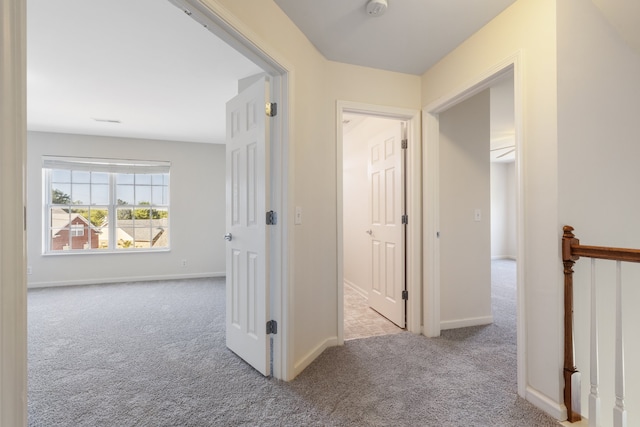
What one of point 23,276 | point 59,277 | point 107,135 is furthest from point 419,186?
point 59,277

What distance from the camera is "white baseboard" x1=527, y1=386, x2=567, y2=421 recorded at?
Answer: 153 centimetres

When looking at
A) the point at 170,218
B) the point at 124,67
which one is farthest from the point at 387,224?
the point at 170,218

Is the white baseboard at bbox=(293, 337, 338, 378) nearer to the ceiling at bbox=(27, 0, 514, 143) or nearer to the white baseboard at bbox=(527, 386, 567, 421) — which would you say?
the white baseboard at bbox=(527, 386, 567, 421)

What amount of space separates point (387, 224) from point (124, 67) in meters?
2.87

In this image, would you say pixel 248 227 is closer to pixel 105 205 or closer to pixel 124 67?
pixel 124 67

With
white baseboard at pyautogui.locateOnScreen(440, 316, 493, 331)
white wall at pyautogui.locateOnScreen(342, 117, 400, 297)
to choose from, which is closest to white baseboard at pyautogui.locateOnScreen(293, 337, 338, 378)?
white baseboard at pyautogui.locateOnScreen(440, 316, 493, 331)

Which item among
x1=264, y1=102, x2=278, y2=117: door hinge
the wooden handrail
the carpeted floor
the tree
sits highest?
x1=264, y1=102, x2=278, y2=117: door hinge

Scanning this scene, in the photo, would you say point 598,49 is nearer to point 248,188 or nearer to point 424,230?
point 424,230

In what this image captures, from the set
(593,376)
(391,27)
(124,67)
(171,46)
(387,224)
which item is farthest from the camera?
(387,224)

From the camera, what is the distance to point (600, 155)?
5.37 feet

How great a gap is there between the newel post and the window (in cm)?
531

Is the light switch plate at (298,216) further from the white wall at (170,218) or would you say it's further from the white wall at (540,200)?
the white wall at (170,218)

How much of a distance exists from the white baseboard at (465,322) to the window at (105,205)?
4531 mm

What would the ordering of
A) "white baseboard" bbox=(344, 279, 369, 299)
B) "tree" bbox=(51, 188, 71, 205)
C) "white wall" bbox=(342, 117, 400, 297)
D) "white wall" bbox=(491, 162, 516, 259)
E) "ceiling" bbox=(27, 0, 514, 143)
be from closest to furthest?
1. "ceiling" bbox=(27, 0, 514, 143)
2. "white wall" bbox=(342, 117, 400, 297)
3. "white baseboard" bbox=(344, 279, 369, 299)
4. "tree" bbox=(51, 188, 71, 205)
5. "white wall" bbox=(491, 162, 516, 259)
